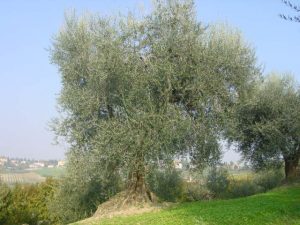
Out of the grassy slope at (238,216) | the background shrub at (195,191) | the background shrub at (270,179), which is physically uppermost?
the background shrub at (270,179)

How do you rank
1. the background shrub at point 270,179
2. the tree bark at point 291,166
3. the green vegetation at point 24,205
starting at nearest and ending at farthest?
the tree bark at point 291,166, the background shrub at point 270,179, the green vegetation at point 24,205

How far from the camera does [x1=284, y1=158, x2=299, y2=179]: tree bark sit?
31.7 m

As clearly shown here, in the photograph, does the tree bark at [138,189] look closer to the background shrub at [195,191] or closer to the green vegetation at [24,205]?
the background shrub at [195,191]

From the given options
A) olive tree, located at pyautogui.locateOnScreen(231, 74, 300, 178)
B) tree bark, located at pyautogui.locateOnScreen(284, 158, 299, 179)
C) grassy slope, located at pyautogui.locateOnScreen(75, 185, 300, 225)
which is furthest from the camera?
tree bark, located at pyautogui.locateOnScreen(284, 158, 299, 179)

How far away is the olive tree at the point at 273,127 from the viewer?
28.1 m

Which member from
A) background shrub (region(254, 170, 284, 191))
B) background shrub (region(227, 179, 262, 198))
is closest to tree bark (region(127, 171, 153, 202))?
background shrub (region(227, 179, 262, 198))

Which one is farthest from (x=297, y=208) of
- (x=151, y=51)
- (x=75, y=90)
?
(x=75, y=90)

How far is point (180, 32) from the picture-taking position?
883 inches

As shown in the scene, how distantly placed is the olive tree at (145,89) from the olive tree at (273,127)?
502 centimetres

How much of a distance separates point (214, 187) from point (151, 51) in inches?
744

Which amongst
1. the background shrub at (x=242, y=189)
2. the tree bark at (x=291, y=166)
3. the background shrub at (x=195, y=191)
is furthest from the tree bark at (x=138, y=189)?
the background shrub at (x=195, y=191)

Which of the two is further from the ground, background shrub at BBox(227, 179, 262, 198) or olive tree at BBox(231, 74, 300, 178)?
olive tree at BBox(231, 74, 300, 178)

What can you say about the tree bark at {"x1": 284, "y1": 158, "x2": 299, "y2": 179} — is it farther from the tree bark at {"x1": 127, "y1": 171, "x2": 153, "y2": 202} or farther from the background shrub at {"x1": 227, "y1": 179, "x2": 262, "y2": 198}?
the tree bark at {"x1": 127, "y1": 171, "x2": 153, "y2": 202}

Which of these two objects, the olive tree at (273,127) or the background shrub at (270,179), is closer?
the olive tree at (273,127)
